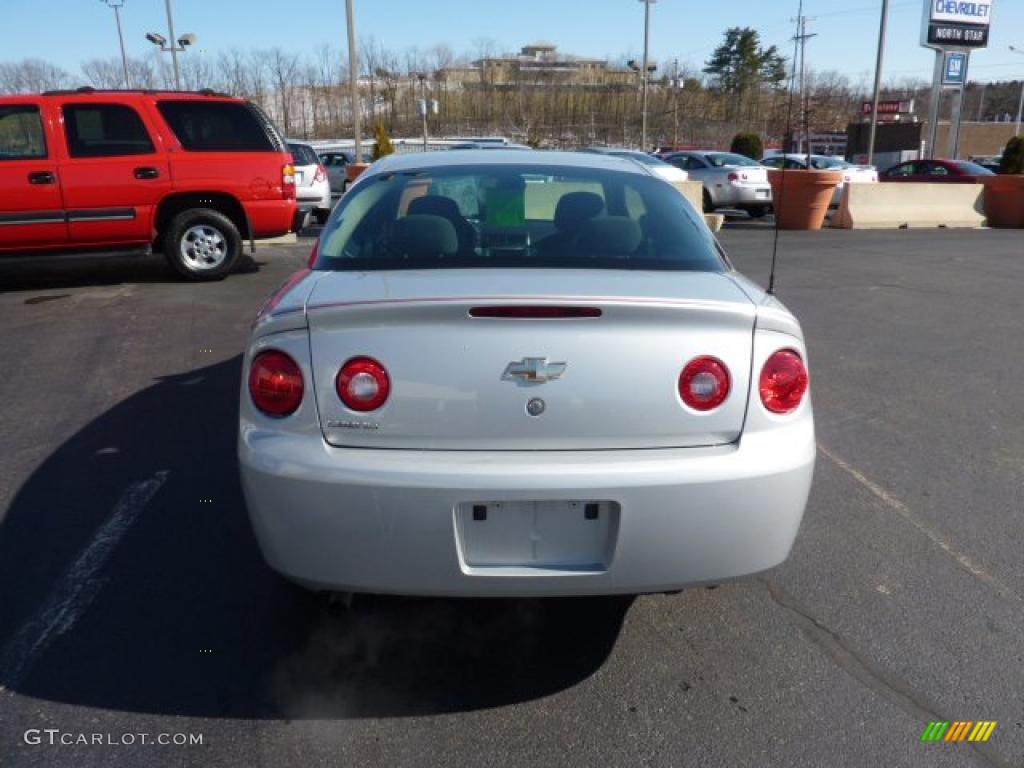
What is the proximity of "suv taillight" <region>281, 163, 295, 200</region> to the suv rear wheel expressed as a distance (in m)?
0.73

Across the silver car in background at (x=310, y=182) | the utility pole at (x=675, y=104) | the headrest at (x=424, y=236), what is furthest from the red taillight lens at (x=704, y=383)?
the utility pole at (x=675, y=104)

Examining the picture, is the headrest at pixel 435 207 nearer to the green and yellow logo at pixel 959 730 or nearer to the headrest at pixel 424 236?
the headrest at pixel 424 236

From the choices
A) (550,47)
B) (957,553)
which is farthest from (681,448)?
(550,47)

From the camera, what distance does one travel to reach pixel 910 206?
59.7ft

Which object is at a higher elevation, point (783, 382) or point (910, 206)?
point (783, 382)

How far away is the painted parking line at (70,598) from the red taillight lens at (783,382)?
8.16 feet

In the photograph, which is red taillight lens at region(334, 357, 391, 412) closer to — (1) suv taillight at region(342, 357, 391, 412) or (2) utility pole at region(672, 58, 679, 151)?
(1) suv taillight at region(342, 357, 391, 412)

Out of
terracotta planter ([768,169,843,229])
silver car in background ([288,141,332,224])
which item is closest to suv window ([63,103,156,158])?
silver car in background ([288,141,332,224])

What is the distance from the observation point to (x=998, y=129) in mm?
72312

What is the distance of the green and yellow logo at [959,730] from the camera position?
7.93ft

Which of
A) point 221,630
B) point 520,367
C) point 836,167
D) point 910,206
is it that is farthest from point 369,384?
point 836,167

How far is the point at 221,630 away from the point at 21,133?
7.73 metres

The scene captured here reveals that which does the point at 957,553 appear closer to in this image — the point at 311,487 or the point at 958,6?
the point at 311,487

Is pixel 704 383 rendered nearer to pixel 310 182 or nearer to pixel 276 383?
pixel 276 383
